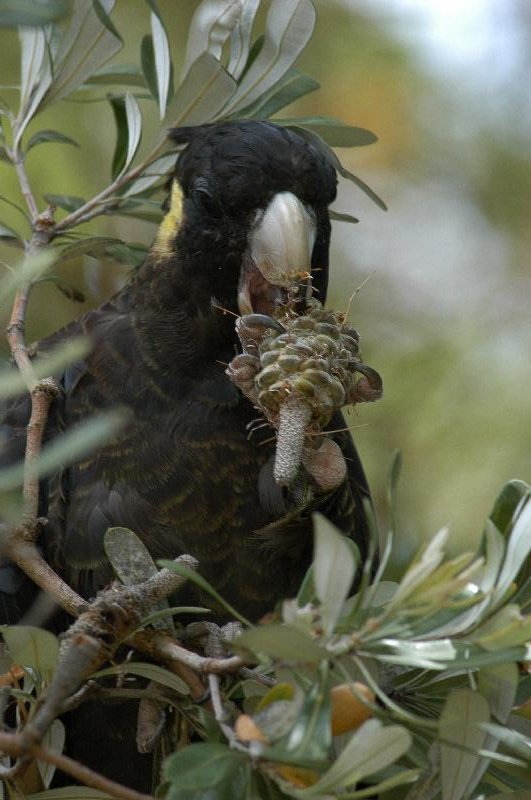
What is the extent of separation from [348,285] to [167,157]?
49.9 inches

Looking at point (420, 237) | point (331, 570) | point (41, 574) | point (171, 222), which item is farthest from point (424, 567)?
point (420, 237)

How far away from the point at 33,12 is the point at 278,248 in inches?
40.5

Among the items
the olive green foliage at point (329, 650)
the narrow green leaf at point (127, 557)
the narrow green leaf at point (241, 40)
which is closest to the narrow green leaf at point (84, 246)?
the olive green foliage at point (329, 650)

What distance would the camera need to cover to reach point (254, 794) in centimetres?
106

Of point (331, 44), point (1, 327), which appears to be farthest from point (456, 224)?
point (1, 327)

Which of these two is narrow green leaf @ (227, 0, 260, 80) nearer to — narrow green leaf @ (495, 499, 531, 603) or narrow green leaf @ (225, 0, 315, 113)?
narrow green leaf @ (225, 0, 315, 113)

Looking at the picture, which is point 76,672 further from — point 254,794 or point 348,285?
point 348,285

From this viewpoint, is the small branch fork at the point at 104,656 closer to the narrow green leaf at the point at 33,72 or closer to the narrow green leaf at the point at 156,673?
the narrow green leaf at the point at 156,673

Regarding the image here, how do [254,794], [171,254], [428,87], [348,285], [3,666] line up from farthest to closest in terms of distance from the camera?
[428,87] → [348,285] → [171,254] → [3,666] → [254,794]

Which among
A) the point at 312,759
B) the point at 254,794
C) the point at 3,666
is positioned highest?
the point at 312,759

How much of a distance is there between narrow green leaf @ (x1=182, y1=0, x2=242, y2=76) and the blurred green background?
88 cm

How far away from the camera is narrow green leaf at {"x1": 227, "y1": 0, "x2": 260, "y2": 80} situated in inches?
72.8

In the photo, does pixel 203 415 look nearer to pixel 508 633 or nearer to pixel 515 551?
pixel 515 551

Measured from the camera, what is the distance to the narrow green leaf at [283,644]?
3.16ft
